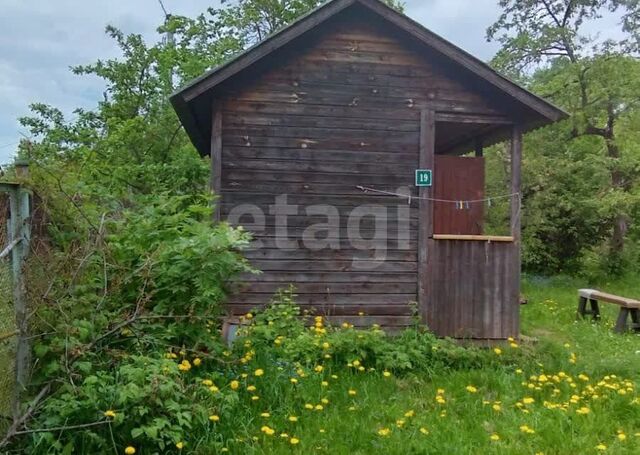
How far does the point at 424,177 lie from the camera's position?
7.28m

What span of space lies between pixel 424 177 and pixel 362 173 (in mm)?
793

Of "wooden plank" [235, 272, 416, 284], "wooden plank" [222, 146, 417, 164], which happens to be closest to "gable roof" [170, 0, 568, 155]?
"wooden plank" [222, 146, 417, 164]

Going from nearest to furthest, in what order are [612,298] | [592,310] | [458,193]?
1. [458,193]
2. [612,298]
3. [592,310]

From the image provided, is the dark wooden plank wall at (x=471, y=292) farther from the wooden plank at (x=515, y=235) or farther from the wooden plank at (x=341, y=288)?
the wooden plank at (x=341, y=288)

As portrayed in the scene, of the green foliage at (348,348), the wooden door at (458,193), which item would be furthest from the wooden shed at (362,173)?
the green foliage at (348,348)

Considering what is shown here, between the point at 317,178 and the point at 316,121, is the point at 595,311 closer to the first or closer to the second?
the point at 317,178

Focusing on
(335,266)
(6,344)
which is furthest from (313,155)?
(6,344)

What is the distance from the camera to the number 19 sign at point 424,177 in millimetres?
7270

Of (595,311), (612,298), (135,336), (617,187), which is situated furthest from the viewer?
(617,187)

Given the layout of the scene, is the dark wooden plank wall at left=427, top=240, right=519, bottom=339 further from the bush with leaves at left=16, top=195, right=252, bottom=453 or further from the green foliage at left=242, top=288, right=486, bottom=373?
the bush with leaves at left=16, top=195, right=252, bottom=453

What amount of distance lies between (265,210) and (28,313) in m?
4.13

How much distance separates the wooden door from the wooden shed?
432 mm

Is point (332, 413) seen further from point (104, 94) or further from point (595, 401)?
point (104, 94)

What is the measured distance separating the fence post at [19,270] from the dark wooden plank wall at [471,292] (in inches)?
200
